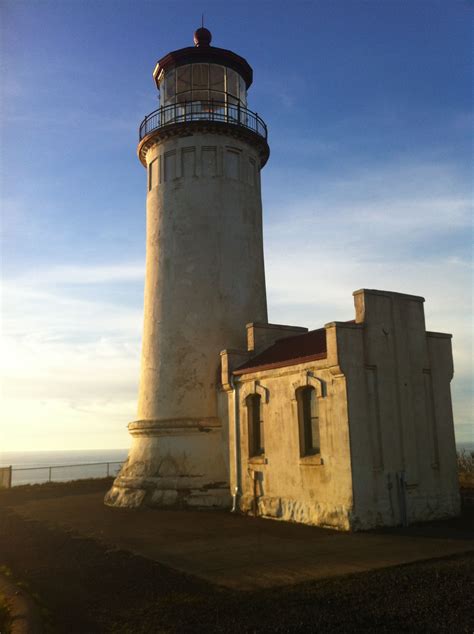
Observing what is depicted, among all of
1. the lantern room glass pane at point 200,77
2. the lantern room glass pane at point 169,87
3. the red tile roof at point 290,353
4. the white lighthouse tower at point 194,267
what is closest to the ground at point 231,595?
the red tile roof at point 290,353

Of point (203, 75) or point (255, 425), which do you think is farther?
point (203, 75)

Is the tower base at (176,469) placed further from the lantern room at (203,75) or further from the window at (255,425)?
the lantern room at (203,75)

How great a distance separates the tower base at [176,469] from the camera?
1908cm

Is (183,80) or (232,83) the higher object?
(183,80)

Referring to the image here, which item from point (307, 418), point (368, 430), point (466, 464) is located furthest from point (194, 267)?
point (466, 464)

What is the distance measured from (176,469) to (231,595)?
11.5 m

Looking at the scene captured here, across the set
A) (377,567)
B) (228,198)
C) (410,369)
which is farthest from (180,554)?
(228,198)

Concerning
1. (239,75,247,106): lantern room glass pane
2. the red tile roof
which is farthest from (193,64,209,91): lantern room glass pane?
the red tile roof

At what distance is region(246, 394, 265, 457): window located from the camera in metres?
18.1

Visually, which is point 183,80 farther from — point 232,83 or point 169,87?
point 232,83

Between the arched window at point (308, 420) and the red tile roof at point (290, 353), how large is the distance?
93 centimetres

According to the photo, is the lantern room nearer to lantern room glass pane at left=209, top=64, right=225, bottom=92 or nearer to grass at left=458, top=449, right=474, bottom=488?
lantern room glass pane at left=209, top=64, right=225, bottom=92

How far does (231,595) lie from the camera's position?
8.41m

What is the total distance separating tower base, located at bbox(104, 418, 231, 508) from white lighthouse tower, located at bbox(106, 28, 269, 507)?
0.03 metres
